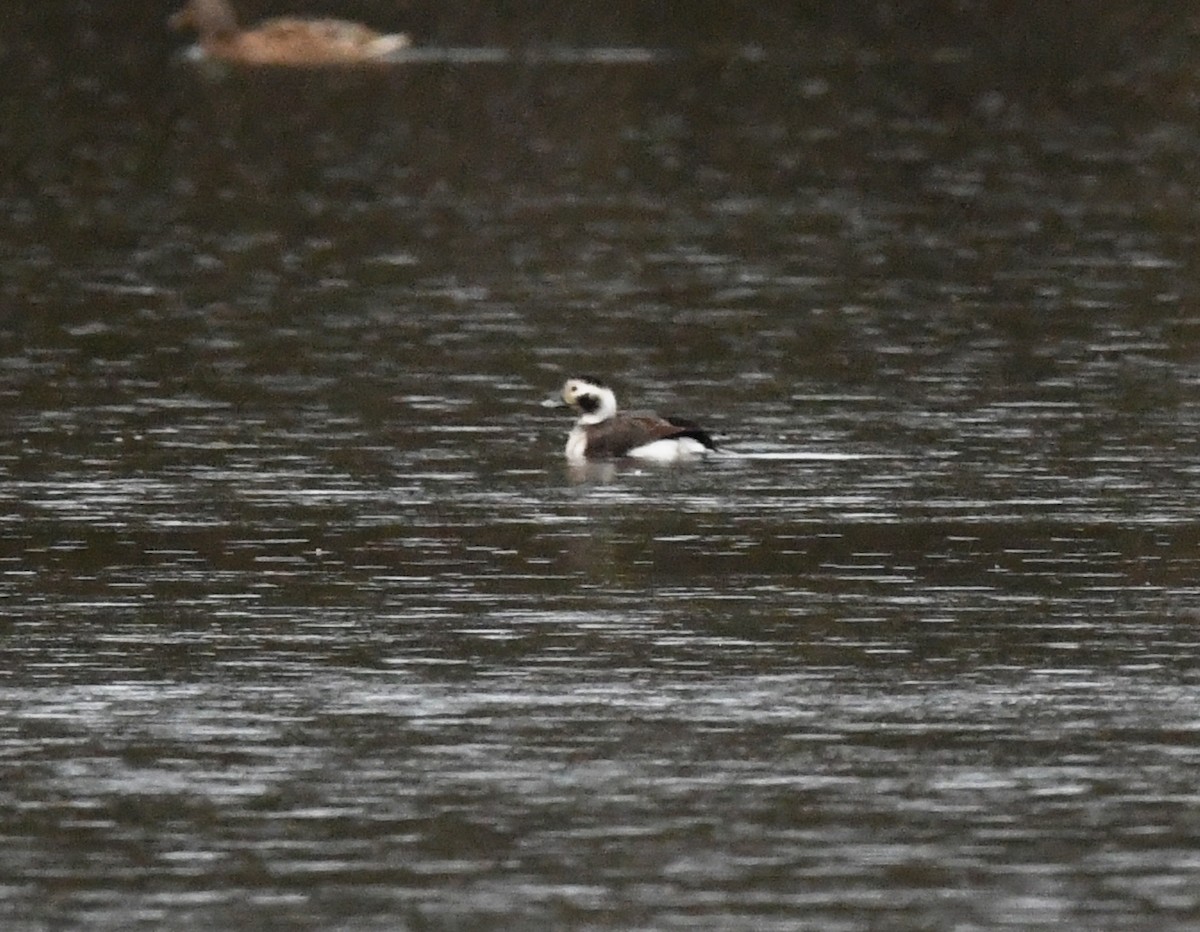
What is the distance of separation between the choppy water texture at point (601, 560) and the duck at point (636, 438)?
0.20 metres

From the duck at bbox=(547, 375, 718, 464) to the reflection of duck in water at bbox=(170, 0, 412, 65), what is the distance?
2884 centimetres

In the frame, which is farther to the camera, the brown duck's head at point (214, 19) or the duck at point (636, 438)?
the brown duck's head at point (214, 19)

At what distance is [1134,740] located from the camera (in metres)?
13.1

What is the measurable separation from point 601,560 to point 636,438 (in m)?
3.47

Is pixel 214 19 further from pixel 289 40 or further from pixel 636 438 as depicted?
pixel 636 438

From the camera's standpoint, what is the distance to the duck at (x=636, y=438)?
67.2 feet

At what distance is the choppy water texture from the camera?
1167 centimetres

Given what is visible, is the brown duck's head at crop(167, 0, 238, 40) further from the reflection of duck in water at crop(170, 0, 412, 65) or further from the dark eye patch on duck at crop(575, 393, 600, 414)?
the dark eye patch on duck at crop(575, 393, 600, 414)

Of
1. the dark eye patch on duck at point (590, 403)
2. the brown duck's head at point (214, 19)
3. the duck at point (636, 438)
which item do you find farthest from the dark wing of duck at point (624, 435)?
the brown duck's head at point (214, 19)

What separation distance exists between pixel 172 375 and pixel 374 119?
802 inches

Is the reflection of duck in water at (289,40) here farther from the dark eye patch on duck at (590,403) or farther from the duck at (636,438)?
the duck at (636,438)

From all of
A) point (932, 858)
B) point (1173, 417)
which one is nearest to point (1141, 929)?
point (932, 858)

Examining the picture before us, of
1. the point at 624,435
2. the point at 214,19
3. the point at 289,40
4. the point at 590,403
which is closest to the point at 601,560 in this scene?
the point at 624,435

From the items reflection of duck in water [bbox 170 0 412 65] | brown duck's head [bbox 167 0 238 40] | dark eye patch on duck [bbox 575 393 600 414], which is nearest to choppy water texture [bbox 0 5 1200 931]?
dark eye patch on duck [bbox 575 393 600 414]
